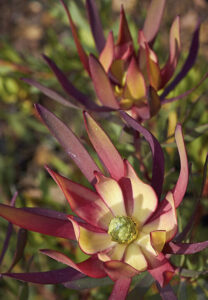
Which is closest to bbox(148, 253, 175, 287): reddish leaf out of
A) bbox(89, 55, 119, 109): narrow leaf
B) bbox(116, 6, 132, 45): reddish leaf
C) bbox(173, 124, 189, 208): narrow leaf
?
bbox(173, 124, 189, 208): narrow leaf

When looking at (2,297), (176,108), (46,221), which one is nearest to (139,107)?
(46,221)

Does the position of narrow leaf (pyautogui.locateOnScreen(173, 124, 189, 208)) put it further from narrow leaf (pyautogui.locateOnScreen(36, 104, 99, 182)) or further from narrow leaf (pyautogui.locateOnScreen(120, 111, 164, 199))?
narrow leaf (pyautogui.locateOnScreen(36, 104, 99, 182))

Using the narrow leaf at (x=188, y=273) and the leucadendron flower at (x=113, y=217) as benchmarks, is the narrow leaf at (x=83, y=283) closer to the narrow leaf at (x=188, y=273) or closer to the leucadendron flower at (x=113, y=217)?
the leucadendron flower at (x=113, y=217)

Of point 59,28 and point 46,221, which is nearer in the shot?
point 46,221

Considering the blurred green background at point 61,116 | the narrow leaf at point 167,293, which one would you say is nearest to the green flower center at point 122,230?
the narrow leaf at point 167,293

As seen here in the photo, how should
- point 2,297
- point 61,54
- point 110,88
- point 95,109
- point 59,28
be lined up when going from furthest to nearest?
point 59,28 < point 61,54 < point 2,297 < point 95,109 < point 110,88

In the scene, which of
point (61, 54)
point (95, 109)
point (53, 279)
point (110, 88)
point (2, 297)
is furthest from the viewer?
point (61, 54)

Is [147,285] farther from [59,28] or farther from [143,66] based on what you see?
[59,28]
